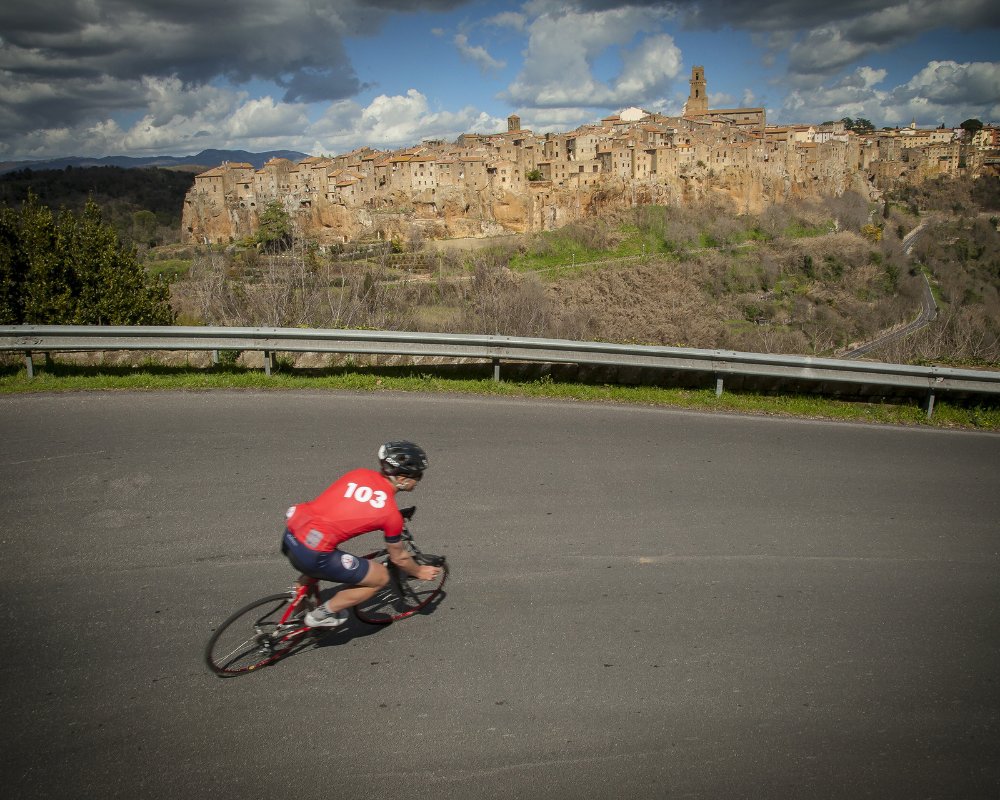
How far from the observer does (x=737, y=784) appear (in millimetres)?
3430

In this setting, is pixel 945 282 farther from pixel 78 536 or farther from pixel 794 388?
pixel 78 536

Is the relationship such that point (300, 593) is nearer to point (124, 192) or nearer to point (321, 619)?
point (321, 619)

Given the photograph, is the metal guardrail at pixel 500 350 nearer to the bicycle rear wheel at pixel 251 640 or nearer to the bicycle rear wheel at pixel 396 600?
the bicycle rear wheel at pixel 396 600

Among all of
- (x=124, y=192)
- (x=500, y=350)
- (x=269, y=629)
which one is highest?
(x=124, y=192)

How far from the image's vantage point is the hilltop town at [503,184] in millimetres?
89312

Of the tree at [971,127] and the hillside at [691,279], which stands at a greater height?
the tree at [971,127]

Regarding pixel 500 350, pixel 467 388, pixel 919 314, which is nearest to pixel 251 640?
pixel 467 388

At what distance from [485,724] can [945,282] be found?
68.8 m

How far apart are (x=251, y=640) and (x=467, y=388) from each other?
17.6 ft

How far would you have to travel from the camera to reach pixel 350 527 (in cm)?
390

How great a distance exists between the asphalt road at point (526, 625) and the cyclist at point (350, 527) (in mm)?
467

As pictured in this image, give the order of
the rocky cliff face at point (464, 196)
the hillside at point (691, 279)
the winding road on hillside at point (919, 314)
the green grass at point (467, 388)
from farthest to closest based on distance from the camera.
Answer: the rocky cliff face at point (464, 196)
the winding road on hillside at point (919, 314)
the hillside at point (691, 279)
the green grass at point (467, 388)

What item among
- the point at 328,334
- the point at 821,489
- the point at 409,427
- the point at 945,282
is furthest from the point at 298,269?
the point at 945,282

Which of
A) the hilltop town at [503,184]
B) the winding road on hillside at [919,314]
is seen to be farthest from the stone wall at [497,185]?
the winding road on hillside at [919,314]
